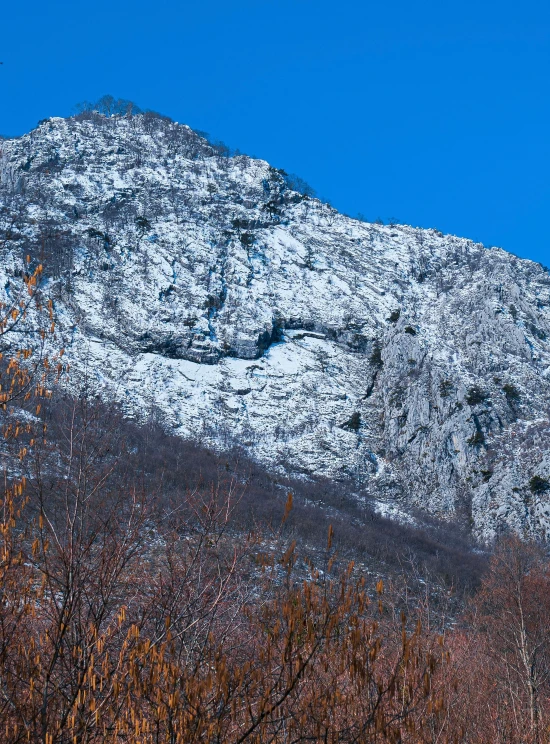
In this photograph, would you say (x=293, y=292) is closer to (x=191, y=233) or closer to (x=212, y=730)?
(x=191, y=233)

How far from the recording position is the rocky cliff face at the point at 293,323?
91000 millimetres

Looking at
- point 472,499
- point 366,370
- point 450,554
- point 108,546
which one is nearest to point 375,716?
point 108,546

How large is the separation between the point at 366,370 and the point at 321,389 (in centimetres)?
1064

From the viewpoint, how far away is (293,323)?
4670 inches

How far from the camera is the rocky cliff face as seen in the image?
91.0 meters

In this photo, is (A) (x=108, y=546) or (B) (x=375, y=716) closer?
(B) (x=375, y=716)

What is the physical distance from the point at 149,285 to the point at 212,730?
115438 mm

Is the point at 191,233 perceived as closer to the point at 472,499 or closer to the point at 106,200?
the point at 106,200

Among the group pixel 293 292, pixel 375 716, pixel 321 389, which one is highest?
pixel 293 292

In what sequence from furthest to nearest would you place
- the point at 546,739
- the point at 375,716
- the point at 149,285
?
1. the point at 149,285
2. the point at 546,739
3. the point at 375,716

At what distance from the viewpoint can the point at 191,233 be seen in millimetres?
129250

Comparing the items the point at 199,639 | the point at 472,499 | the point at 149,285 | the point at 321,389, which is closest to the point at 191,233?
the point at 149,285

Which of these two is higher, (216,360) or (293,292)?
(293,292)

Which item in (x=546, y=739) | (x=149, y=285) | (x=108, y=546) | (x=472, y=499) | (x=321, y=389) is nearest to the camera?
(x=108, y=546)
